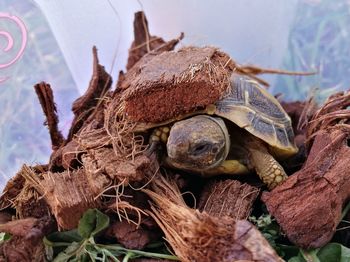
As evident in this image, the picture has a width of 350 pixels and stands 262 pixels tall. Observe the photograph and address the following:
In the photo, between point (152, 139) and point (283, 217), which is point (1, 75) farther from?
point (283, 217)

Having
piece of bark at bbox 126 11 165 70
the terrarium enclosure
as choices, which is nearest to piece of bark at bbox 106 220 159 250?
the terrarium enclosure

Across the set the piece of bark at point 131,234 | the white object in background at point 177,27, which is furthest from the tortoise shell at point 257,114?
the white object in background at point 177,27

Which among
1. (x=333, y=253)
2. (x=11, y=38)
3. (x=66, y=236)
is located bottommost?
(x=333, y=253)

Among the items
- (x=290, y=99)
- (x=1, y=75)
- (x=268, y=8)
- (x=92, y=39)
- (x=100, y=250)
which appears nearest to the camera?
(x=100, y=250)

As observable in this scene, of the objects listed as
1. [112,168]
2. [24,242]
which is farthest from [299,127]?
[24,242]

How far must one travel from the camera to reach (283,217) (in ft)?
3.65

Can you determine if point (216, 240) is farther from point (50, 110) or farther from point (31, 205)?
point (50, 110)

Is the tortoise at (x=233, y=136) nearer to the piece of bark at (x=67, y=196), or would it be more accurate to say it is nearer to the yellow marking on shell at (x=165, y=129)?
the yellow marking on shell at (x=165, y=129)

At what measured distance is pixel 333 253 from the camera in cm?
109

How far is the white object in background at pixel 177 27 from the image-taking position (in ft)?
5.58

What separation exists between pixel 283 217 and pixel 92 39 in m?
1.05

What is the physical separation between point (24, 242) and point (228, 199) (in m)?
0.53

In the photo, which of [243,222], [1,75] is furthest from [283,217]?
[1,75]

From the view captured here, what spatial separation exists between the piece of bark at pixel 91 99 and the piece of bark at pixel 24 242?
1.31ft
